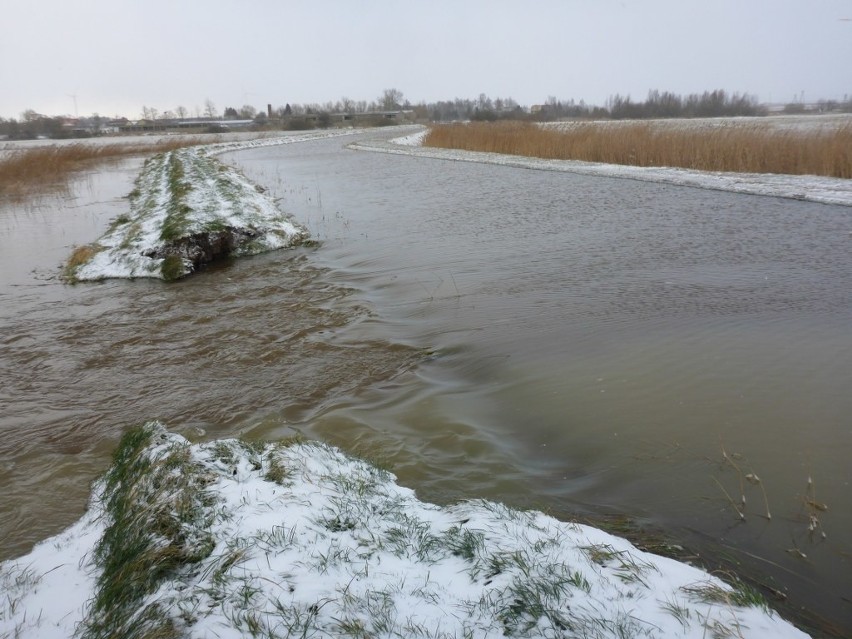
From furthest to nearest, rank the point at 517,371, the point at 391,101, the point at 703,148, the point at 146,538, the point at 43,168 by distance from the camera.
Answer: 1. the point at 391,101
2. the point at 43,168
3. the point at 703,148
4. the point at 517,371
5. the point at 146,538

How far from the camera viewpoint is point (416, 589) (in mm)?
2689

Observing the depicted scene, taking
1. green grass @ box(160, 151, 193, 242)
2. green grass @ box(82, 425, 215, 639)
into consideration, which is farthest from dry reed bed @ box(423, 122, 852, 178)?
green grass @ box(82, 425, 215, 639)

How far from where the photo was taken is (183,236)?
10.9 m

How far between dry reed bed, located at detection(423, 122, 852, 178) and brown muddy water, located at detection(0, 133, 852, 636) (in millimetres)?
6650

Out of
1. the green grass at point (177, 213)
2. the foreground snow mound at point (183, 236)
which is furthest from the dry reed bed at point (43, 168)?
the foreground snow mound at point (183, 236)

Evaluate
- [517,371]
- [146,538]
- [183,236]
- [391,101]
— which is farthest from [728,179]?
[391,101]

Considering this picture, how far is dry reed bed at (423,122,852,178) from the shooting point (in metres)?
17.0

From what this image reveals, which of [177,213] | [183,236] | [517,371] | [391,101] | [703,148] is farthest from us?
[391,101]

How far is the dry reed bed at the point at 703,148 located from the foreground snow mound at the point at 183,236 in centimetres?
1486

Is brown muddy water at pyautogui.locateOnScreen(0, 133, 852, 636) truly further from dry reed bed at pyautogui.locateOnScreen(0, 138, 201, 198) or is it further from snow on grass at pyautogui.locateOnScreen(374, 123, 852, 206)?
dry reed bed at pyautogui.locateOnScreen(0, 138, 201, 198)

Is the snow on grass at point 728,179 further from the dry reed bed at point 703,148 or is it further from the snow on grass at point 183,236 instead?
the snow on grass at point 183,236

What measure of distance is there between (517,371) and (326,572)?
339cm

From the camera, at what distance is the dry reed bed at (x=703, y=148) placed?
1695cm

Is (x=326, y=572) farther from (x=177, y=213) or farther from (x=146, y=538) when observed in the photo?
(x=177, y=213)
